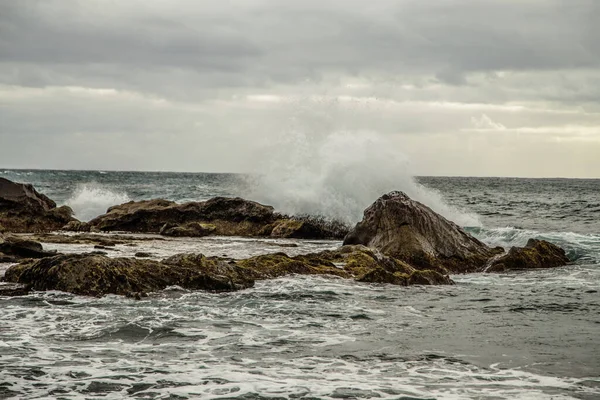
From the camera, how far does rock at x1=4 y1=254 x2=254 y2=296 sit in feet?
37.1

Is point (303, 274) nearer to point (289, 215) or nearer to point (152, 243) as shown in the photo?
point (152, 243)

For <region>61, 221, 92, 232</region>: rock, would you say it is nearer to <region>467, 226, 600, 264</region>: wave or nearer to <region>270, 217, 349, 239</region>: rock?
<region>270, 217, 349, 239</region>: rock

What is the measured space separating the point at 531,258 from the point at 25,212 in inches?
666

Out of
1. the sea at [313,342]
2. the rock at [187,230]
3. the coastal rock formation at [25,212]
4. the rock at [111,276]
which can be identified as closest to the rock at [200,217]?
the rock at [187,230]

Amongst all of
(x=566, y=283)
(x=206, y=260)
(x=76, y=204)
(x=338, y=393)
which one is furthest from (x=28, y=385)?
(x=76, y=204)

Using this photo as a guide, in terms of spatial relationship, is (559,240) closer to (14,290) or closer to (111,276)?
(111,276)

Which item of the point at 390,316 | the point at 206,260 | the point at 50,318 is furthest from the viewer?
the point at 206,260

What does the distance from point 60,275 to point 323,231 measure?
13.3 m

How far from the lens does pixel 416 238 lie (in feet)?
53.3

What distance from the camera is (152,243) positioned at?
779 inches

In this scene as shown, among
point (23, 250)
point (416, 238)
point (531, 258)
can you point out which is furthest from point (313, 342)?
point (531, 258)

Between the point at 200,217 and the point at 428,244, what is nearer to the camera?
the point at 428,244

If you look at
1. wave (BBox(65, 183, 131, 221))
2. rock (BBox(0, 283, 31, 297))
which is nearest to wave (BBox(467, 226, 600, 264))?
rock (BBox(0, 283, 31, 297))

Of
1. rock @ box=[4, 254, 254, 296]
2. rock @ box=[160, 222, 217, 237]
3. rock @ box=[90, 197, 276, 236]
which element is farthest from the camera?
rock @ box=[90, 197, 276, 236]
